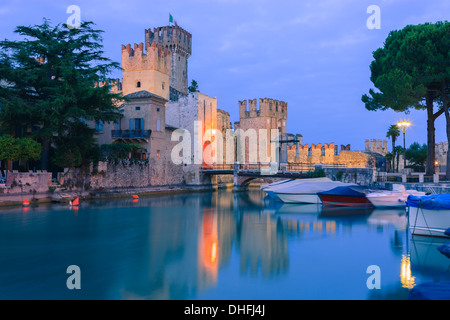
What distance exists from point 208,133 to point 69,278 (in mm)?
35673

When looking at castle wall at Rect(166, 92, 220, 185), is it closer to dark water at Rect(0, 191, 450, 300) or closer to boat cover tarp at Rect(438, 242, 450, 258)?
dark water at Rect(0, 191, 450, 300)

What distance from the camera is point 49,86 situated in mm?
24203

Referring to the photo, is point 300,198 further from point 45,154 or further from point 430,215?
point 45,154

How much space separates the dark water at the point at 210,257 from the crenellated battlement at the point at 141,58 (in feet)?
79.6

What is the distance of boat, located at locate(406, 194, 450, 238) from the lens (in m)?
11.6

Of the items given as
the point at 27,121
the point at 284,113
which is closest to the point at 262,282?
the point at 27,121

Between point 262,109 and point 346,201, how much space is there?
30.0 meters

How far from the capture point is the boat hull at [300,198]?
24380 millimetres

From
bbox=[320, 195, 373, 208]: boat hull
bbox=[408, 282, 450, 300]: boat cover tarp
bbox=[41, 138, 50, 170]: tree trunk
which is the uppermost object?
bbox=[41, 138, 50, 170]: tree trunk

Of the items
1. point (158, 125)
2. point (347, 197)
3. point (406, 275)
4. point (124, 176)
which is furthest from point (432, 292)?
point (158, 125)

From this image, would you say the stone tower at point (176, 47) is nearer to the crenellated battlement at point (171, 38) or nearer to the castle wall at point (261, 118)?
the crenellated battlement at point (171, 38)

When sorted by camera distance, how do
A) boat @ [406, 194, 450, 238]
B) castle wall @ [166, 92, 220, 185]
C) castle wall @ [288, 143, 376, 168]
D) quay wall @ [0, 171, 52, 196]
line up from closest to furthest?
1. boat @ [406, 194, 450, 238]
2. quay wall @ [0, 171, 52, 196]
3. castle wall @ [166, 92, 220, 185]
4. castle wall @ [288, 143, 376, 168]

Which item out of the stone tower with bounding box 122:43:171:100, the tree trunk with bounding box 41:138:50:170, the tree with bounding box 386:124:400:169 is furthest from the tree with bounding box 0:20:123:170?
the tree with bounding box 386:124:400:169

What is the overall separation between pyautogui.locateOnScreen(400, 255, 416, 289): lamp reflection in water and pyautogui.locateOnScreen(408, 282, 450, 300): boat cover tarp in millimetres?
2638
